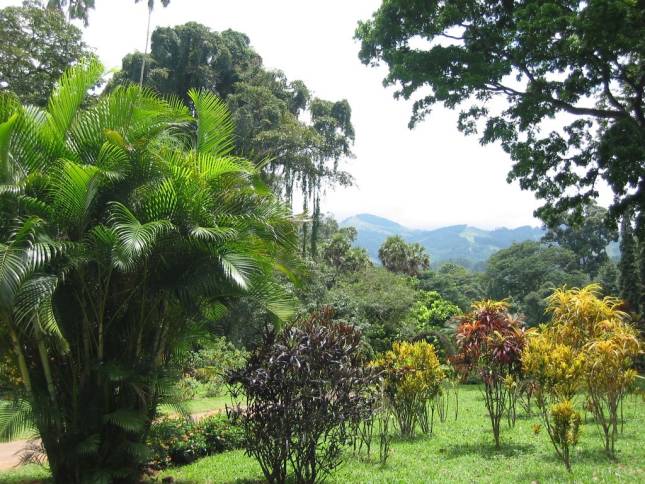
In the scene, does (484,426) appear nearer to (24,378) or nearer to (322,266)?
(24,378)

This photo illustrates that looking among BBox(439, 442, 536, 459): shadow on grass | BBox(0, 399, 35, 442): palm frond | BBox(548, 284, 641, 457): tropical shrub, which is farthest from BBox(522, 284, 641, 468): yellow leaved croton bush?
BBox(0, 399, 35, 442): palm frond

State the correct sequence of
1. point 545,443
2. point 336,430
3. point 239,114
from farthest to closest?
point 239,114
point 545,443
point 336,430

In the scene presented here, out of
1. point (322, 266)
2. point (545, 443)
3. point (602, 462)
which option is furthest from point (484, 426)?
point (322, 266)

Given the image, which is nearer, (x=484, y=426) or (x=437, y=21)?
(x=484, y=426)

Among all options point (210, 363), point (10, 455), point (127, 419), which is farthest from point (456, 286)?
point (127, 419)

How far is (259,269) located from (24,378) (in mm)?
2680

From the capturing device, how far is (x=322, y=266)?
82.0ft

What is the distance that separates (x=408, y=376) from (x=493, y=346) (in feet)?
4.16

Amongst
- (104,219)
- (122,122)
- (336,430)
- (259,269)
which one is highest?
(122,122)

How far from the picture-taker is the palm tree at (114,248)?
213 inches

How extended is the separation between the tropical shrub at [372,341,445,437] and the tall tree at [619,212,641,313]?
80.9ft

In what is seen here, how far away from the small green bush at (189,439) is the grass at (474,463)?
0.28 m

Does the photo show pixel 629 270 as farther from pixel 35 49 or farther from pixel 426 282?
pixel 35 49

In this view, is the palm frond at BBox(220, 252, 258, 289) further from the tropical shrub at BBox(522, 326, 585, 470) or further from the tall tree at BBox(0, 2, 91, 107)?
the tall tree at BBox(0, 2, 91, 107)
